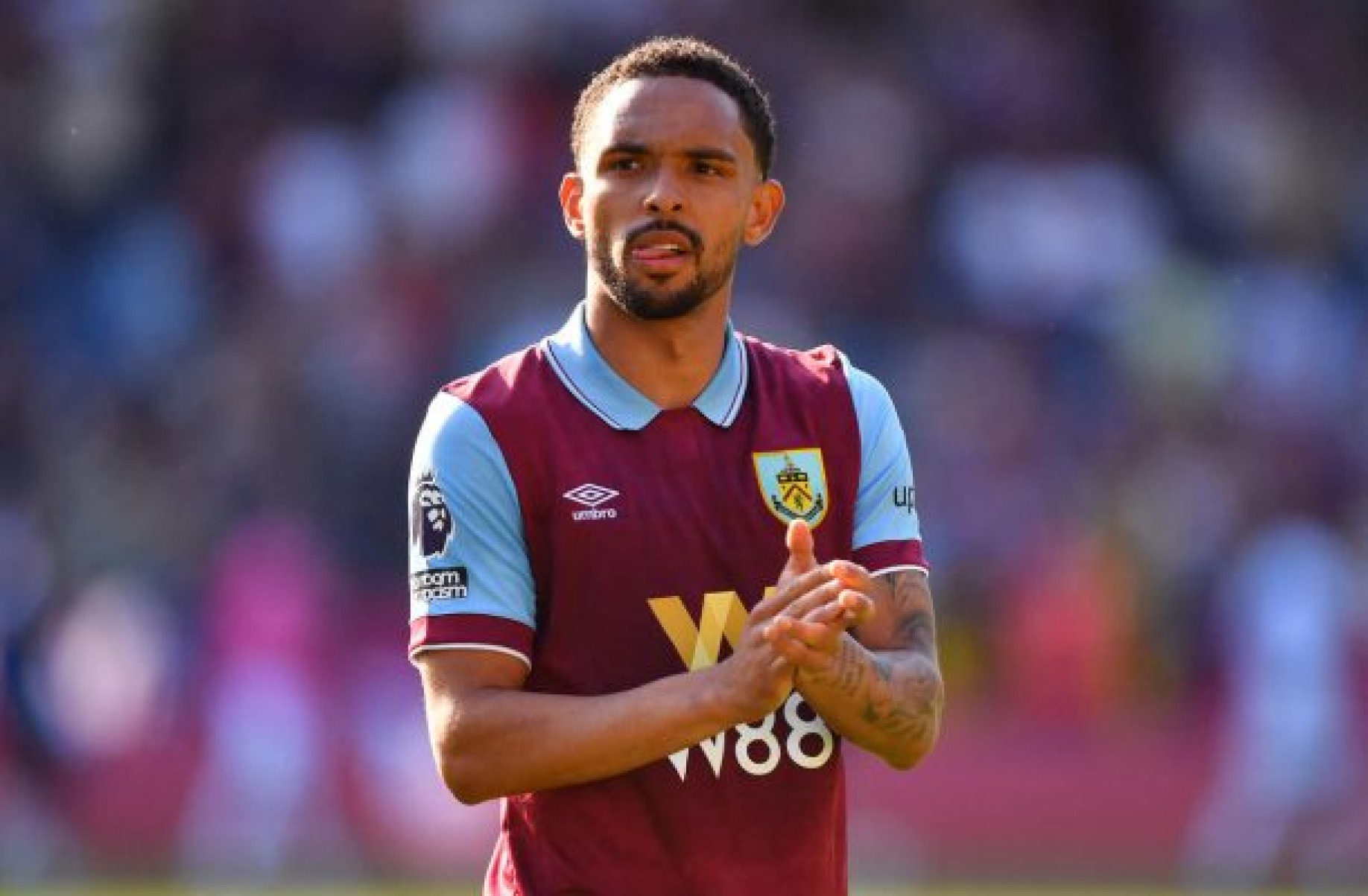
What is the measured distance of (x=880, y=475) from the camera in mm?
5359

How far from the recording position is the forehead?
5.16 metres

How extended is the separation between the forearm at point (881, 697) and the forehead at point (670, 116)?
1.04 meters

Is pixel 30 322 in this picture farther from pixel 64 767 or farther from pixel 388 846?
pixel 388 846

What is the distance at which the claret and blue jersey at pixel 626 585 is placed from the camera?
500cm

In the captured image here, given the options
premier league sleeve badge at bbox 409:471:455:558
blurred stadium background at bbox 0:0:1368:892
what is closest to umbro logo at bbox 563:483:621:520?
premier league sleeve badge at bbox 409:471:455:558

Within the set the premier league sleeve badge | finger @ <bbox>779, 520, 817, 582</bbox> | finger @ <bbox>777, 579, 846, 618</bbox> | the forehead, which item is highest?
the forehead

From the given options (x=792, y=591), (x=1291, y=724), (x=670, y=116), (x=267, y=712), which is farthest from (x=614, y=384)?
(x=1291, y=724)

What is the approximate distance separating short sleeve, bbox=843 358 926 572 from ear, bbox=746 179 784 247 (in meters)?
0.34

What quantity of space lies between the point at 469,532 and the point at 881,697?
2.78 ft

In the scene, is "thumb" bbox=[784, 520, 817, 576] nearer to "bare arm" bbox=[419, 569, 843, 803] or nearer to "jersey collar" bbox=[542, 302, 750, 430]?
"bare arm" bbox=[419, 569, 843, 803]

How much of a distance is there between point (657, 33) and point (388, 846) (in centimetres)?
643

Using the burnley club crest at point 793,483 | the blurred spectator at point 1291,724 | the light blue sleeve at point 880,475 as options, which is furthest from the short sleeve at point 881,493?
the blurred spectator at point 1291,724

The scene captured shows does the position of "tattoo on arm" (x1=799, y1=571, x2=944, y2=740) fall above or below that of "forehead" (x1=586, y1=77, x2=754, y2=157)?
below

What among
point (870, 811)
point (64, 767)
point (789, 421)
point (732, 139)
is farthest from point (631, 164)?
point (64, 767)
